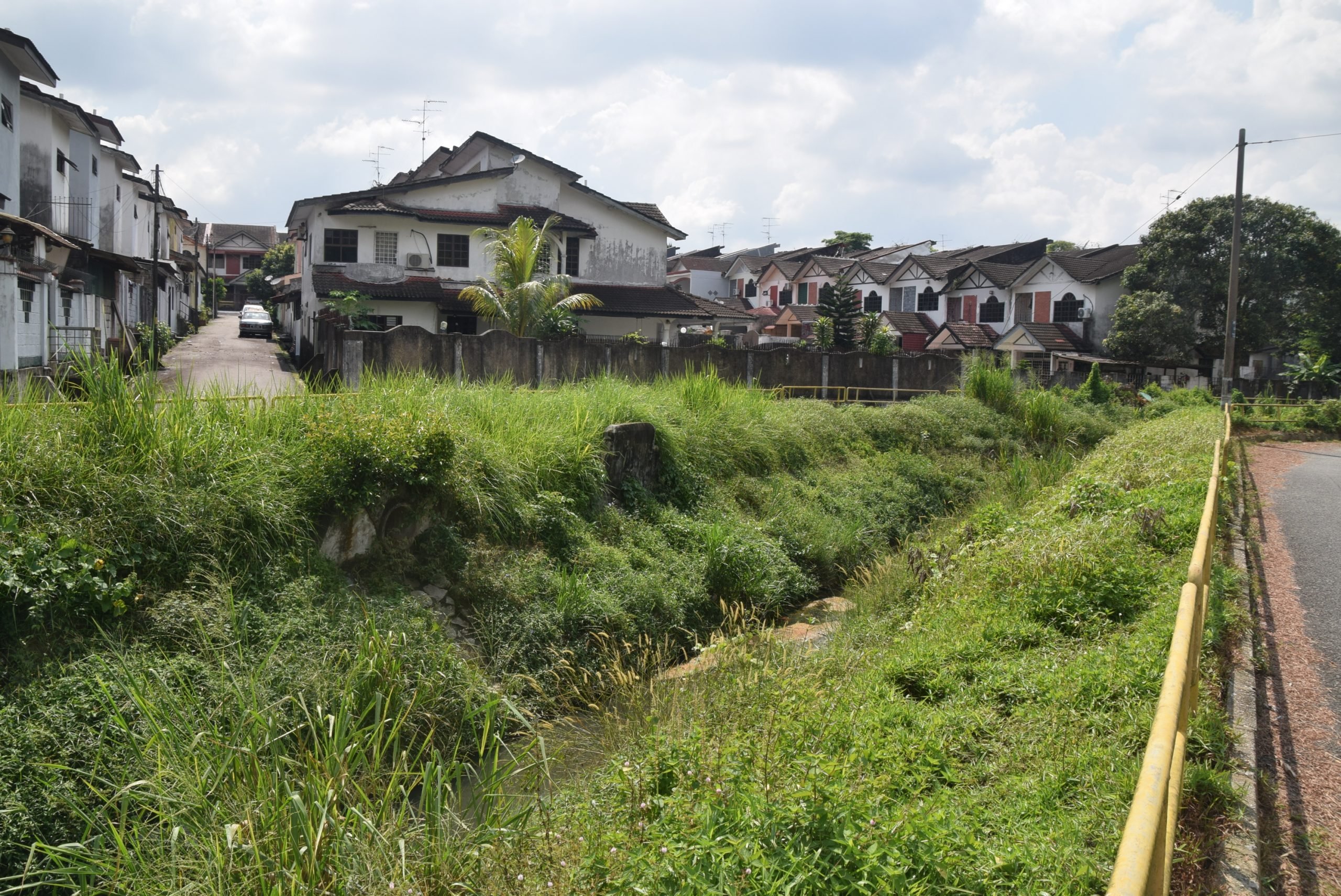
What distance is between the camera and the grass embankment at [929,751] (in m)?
4.23

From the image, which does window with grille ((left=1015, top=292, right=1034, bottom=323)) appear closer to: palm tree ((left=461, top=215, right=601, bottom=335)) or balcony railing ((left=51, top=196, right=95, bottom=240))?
palm tree ((left=461, top=215, right=601, bottom=335))

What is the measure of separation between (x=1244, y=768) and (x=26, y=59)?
2797 centimetres

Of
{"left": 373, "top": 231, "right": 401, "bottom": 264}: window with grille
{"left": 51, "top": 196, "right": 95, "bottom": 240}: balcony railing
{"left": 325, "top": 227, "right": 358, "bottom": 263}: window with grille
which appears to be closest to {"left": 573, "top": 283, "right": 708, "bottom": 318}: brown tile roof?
{"left": 373, "top": 231, "right": 401, "bottom": 264}: window with grille

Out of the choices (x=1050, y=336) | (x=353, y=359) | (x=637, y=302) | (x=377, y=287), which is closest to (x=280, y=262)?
(x=377, y=287)

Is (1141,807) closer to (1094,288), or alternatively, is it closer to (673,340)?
(673,340)

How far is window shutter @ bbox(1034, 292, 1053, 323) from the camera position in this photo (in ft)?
157

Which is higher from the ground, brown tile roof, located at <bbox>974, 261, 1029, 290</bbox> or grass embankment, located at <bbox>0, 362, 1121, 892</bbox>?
brown tile roof, located at <bbox>974, 261, 1029, 290</bbox>

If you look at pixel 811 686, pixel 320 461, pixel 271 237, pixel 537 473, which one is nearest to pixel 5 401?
pixel 320 461

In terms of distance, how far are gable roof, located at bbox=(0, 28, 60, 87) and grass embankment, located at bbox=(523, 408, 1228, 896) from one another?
22.9m

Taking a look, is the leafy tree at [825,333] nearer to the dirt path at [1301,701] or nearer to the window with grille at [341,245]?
the window with grille at [341,245]

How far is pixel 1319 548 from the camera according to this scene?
34.3ft

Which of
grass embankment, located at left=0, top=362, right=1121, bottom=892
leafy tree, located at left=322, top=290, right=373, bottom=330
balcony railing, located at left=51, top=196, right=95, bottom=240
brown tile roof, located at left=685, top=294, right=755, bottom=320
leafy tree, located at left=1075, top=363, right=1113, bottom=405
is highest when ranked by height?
balcony railing, located at left=51, top=196, right=95, bottom=240

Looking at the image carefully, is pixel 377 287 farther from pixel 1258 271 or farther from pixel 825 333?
pixel 1258 271

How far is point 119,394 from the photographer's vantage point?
869 centimetres
